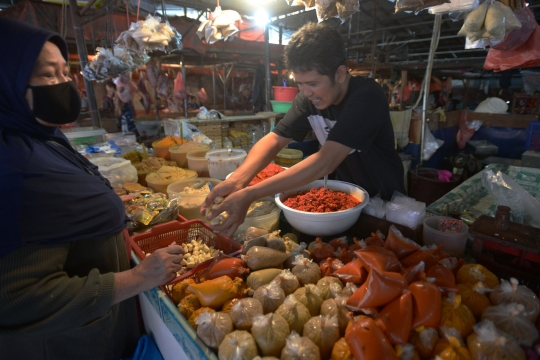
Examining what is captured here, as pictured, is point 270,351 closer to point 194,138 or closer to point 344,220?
point 344,220

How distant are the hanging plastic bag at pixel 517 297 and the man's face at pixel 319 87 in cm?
124

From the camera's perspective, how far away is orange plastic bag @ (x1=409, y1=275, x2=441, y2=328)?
36.4 inches

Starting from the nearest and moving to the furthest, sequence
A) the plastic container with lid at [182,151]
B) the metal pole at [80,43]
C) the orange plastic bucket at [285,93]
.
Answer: the plastic container with lid at [182,151], the metal pole at [80,43], the orange plastic bucket at [285,93]

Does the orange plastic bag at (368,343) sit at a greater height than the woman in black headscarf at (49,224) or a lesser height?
lesser

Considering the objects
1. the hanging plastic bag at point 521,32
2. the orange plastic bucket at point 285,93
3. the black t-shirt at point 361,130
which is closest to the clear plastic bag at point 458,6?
the black t-shirt at point 361,130

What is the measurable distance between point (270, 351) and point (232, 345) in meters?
0.12

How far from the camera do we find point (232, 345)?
91 centimetres

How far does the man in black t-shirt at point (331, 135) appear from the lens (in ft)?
4.89

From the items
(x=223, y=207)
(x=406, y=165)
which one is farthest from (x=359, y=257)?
(x=406, y=165)

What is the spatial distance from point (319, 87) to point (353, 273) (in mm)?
1064

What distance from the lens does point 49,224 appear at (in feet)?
3.23

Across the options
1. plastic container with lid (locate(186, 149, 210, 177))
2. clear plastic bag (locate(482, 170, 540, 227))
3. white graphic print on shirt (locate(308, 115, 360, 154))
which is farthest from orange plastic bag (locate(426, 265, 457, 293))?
plastic container with lid (locate(186, 149, 210, 177))

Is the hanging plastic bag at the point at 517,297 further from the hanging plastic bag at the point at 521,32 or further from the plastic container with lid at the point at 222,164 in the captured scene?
the hanging plastic bag at the point at 521,32

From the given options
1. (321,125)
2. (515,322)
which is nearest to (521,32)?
(321,125)
